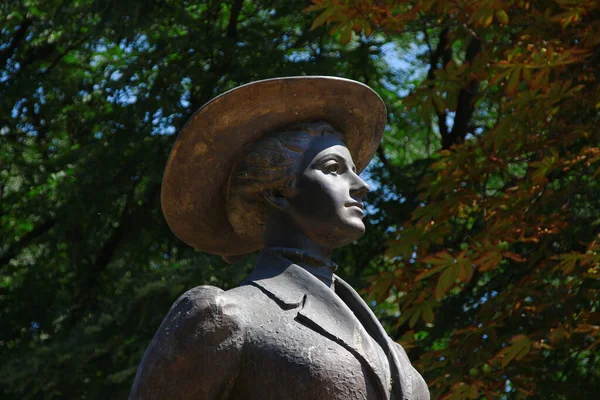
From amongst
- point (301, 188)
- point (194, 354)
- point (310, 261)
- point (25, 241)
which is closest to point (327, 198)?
point (301, 188)

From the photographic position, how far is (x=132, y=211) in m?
11.0

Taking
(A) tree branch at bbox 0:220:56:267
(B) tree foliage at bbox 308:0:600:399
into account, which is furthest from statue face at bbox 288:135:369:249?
(A) tree branch at bbox 0:220:56:267

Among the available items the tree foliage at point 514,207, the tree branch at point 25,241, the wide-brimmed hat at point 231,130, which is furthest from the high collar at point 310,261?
the tree branch at point 25,241

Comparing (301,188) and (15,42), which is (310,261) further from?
(15,42)

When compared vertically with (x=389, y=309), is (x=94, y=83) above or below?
above

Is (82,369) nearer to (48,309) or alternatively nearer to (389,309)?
(48,309)

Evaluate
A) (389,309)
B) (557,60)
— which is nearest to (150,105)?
(389,309)

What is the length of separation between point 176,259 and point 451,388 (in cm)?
351

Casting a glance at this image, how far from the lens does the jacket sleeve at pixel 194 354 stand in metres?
3.74

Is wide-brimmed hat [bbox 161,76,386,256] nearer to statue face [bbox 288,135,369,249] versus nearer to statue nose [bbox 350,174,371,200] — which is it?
statue face [bbox 288,135,369,249]

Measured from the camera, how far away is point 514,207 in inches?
304

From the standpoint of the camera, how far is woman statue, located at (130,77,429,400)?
3.78 meters

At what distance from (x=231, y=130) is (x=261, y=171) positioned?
0.17 metres

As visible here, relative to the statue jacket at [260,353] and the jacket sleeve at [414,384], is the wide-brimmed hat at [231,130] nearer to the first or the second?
the statue jacket at [260,353]
